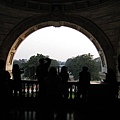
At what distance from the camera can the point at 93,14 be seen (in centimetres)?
1278

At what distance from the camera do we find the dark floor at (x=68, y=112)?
18.6 ft

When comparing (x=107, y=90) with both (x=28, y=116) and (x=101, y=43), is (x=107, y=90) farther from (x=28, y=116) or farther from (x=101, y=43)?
(x=101, y=43)

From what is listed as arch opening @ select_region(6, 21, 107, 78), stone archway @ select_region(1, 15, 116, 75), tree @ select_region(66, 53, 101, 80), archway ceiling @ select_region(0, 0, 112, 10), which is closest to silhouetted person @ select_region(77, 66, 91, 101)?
stone archway @ select_region(1, 15, 116, 75)

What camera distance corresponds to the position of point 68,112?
20.9 ft

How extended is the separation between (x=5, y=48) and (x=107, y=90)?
24.6ft

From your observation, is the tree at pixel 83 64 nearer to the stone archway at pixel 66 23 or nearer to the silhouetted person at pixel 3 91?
the stone archway at pixel 66 23

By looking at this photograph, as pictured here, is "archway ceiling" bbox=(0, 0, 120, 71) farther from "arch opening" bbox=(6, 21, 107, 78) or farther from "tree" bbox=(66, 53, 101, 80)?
"tree" bbox=(66, 53, 101, 80)

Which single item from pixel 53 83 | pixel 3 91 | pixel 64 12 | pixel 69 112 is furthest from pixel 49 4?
pixel 3 91

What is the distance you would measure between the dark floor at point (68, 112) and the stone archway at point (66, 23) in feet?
18.5

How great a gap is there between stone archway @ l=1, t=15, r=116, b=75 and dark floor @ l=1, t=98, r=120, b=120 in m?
5.65

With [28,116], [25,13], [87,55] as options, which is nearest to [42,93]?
[28,116]

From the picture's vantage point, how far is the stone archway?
12.5 meters

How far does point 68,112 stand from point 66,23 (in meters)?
8.34

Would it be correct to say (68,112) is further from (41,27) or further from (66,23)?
(41,27)
